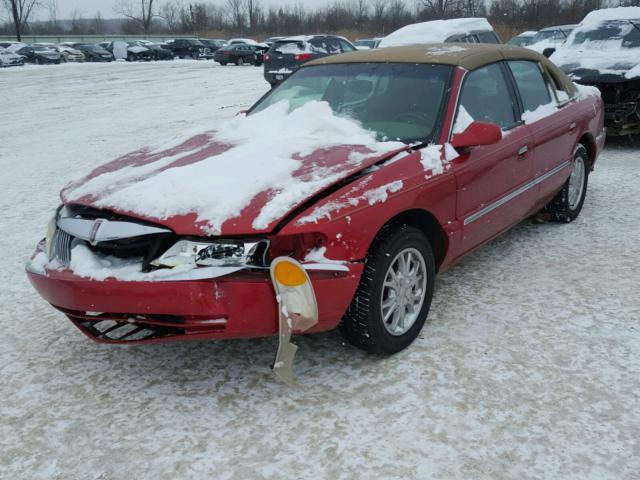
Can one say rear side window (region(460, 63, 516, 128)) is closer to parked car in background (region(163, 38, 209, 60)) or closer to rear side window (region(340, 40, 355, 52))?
rear side window (region(340, 40, 355, 52))

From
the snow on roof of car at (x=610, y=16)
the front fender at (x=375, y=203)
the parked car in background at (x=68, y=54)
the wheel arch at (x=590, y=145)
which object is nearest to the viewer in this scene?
the front fender at (x=375, y=203)

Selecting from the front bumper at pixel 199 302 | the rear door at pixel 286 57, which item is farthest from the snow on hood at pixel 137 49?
the front bumper at pixel 199 302

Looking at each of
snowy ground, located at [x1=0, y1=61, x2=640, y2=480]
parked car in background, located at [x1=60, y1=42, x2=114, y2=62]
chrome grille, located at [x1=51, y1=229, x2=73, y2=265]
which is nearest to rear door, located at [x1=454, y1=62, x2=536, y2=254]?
snowy ground, located at [x1=0, y1=61, x2=640, y2=480]

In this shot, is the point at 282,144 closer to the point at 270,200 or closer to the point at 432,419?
the point at 270,200

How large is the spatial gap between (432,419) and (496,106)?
2.21 metres

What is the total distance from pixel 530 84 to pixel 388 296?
234 cm

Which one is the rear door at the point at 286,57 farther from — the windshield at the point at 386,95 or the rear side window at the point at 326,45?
the windshield at the point at 386,95

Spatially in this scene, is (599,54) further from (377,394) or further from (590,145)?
(377,394)

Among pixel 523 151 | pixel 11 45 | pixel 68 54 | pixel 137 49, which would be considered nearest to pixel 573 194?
pixel 523 151

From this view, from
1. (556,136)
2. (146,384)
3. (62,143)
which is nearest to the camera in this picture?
(146,384)

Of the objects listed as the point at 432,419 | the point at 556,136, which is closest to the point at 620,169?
the point at 556,136

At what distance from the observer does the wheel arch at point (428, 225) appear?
2955 millimetres

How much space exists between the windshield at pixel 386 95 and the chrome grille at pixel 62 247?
173cm

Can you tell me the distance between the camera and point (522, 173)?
392 cm
